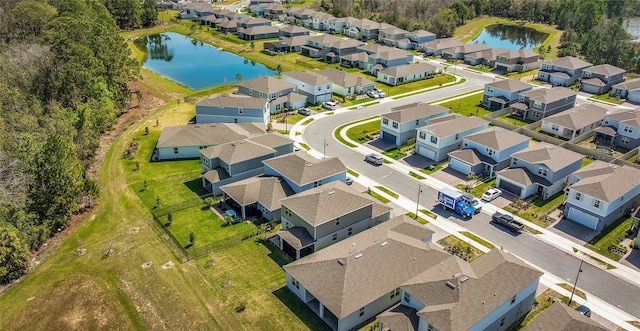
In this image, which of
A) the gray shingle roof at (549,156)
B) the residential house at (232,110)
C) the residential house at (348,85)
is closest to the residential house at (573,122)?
the gray shingle roof at (549,156)

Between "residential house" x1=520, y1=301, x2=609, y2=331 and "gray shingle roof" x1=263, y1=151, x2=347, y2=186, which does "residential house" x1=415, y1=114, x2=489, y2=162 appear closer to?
"gray shingle roof" x1=263, y1=151, x2=347, y2=186

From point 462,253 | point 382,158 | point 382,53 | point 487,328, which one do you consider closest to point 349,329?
point 487,328

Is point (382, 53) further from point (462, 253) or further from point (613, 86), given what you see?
point (462, 253)

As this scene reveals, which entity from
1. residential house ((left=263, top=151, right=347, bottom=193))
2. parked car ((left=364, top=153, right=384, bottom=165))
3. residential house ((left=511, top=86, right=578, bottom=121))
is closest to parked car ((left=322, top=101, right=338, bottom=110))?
parked car ((left=364, top=153, right=384, bottom=165))

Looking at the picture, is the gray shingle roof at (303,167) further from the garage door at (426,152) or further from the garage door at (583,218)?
the garage door at (583,218)

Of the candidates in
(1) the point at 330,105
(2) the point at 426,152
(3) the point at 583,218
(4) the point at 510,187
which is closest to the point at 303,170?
(2) the point at 426,152

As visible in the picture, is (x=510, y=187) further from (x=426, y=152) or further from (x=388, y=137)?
(x=388, y=137)
